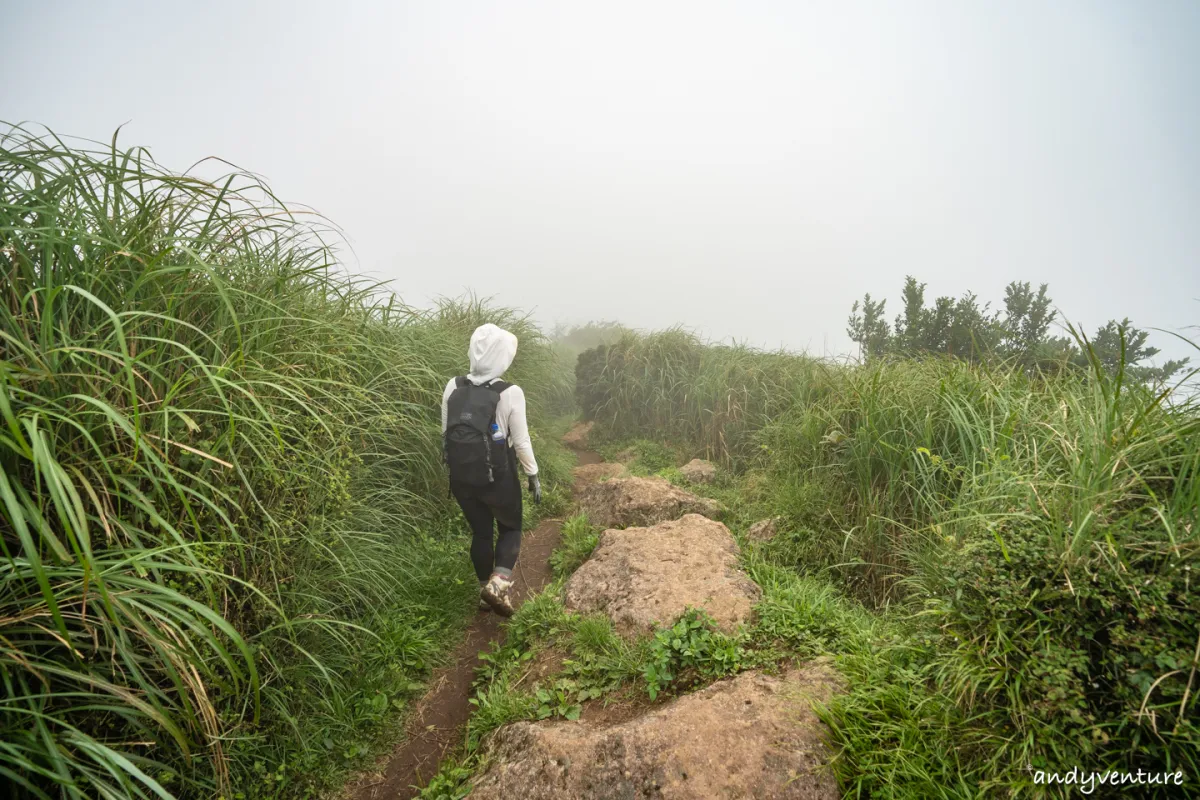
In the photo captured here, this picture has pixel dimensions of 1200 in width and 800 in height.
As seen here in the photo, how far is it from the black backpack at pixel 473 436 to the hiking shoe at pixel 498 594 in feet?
2.33

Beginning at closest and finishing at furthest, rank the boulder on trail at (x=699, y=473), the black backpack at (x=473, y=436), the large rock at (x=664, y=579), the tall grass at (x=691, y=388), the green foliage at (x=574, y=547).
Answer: the large rock at (x=664, y=579), the black backpack at (x=473, y=436), the green foliage at (x=574, y=547), the boulder on trail at (x=699, y=473), the tall grass at (x=691, y=388)

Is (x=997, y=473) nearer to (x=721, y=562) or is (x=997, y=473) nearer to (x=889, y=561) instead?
(x=889, y=561)

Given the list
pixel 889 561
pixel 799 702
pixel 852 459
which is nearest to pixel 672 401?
pixel 852 459

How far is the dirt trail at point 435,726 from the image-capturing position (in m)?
2.38

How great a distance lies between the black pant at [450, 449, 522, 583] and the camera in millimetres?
3555

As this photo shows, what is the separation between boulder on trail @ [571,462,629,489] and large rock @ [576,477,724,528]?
1520mm

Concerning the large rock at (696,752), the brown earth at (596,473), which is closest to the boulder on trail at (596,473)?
the brown earth at (596,473)

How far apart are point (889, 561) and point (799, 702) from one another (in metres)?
1.98

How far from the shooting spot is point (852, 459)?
405 centimetres

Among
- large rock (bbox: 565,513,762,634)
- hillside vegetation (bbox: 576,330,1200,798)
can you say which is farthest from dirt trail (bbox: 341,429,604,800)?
hillside vegetation (bbox: 576,330,1200,798)

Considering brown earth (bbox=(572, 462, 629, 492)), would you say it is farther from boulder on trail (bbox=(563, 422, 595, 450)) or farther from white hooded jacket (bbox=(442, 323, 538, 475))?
white hooded jacket (bbox=(442, 323, 538, 475))

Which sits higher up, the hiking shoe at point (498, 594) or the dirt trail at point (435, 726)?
the hiking shoe at point (498, 594)

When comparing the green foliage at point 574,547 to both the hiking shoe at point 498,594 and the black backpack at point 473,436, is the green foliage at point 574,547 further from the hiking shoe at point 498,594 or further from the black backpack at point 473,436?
the black backpack at point 473,436

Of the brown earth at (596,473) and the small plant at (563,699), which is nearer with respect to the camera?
the small plant at (563,699)
